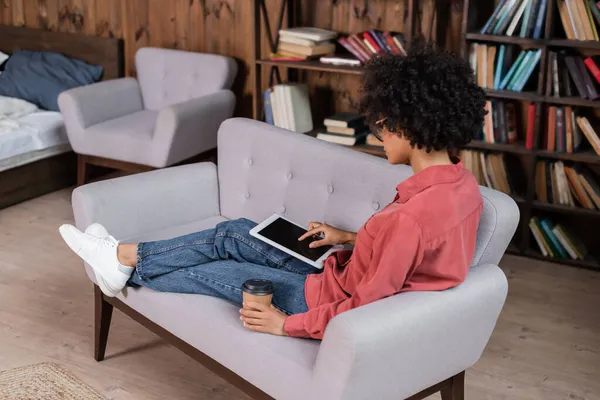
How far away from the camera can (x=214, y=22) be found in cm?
460

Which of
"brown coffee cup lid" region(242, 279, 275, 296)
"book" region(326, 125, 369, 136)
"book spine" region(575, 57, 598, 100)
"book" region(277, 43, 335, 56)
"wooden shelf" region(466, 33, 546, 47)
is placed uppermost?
"wooden shelf" region(466, 33, 546, 47)

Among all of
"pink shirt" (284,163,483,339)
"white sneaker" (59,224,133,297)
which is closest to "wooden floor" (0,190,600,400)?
"white sneaker" (59,224,133,297)

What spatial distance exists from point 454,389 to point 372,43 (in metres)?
2.08

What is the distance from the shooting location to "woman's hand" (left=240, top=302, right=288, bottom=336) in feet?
6.79

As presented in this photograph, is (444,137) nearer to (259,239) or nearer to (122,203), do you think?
(259,239)

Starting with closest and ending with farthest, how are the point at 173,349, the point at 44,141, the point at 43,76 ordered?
the point at 173,349
the point at 44,141
the point at 43,76

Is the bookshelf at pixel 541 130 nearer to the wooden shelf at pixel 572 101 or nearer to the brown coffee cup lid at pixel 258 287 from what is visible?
the wooden shelf at pixel 572 101

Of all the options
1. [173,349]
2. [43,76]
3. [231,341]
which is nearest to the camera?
[231,341]

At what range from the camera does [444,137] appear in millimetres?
1944

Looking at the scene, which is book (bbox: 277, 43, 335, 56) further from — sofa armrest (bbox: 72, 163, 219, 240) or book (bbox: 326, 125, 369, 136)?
sofa armrest (bbox: 72, 163, 219, 240)

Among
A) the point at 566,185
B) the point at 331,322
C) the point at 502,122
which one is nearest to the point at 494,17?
the point at 502,122

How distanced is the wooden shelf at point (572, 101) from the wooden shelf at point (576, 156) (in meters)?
0.21

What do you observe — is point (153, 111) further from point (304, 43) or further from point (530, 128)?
point (530, 128)

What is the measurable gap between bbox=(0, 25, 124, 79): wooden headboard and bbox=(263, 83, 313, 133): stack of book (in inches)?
45.5
